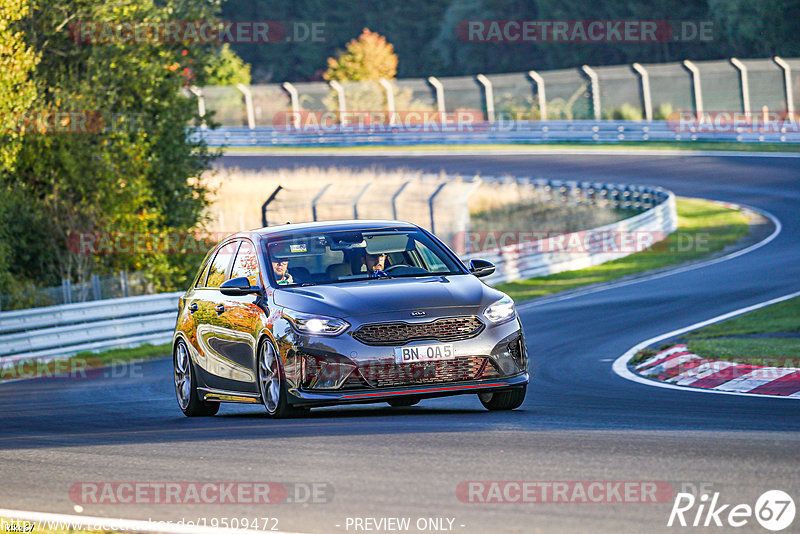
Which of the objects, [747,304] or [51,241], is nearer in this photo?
[747,304]

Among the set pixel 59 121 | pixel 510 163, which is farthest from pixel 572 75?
pixel 59 121

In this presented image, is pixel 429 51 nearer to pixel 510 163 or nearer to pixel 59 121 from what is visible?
pixel 510 163

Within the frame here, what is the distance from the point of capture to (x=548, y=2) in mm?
78875

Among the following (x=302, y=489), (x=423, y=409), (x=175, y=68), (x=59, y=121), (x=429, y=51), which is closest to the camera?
(x=302, y=489)

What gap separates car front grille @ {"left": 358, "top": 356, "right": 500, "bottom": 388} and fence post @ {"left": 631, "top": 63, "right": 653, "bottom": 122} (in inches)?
1814

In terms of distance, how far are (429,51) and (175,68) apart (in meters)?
59.5

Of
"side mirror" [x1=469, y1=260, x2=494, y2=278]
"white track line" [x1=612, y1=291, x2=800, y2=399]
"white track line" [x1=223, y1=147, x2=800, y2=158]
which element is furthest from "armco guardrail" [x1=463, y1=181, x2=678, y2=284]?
"side mirror" [x1=469, y1=260, x2=494, y2=278]

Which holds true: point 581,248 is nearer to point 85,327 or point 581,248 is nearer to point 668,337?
point 85,327

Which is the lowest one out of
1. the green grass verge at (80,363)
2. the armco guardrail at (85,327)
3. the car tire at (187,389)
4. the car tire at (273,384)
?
the green grass verge at (80,363)

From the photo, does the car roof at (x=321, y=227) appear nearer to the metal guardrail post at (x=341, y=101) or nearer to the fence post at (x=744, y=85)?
the fence post at (x=744, y=85)

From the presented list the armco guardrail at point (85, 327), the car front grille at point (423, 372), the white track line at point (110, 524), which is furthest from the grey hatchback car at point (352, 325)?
the armco guardrail at point (85, 327)

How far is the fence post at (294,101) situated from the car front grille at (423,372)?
50927 mm

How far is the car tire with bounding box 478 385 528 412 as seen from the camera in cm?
1016

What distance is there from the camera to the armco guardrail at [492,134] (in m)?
50.5
